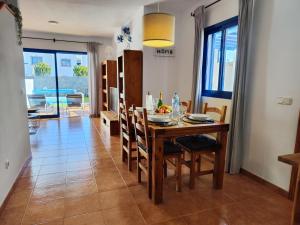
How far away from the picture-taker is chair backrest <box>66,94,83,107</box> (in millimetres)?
6925

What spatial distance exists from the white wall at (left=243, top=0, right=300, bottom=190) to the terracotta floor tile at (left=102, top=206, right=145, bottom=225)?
1.67 meters

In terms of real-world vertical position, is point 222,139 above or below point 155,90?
below

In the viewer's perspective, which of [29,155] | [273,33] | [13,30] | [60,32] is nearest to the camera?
[273,33]

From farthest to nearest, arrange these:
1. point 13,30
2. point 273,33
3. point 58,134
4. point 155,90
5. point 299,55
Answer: point 58,134 → point 155,90 → point 13,30 → point 273,33 → point 299,55

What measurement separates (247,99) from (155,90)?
2.05 meters

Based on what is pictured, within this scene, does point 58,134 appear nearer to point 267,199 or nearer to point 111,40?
point 111,40

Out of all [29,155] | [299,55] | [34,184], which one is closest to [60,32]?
[29,155]

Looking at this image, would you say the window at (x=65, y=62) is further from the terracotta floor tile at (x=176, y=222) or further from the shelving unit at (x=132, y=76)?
the terracotta floor tile at (x=176, y=222)

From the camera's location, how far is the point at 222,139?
2.39m

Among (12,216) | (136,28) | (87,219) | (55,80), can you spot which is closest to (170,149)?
(87,219)

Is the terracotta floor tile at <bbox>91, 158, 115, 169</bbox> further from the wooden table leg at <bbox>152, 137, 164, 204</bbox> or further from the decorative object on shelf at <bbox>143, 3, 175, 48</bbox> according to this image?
the decorative object on shelf at <bbox>143, 3, 175, 48</bbox>

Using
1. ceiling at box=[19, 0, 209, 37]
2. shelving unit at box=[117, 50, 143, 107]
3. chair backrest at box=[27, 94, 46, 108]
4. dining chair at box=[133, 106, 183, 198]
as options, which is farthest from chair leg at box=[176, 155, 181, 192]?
chair backrest at box=[27, 94, 46, 108]

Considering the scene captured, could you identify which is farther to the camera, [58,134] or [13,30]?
[58,134]

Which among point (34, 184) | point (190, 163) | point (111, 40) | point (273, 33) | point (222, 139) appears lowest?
point (34, 184)
